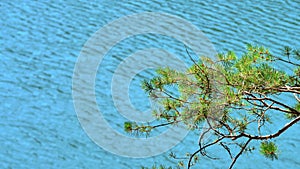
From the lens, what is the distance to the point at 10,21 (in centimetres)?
803

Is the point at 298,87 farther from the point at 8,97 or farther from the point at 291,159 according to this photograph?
the point at 8,97

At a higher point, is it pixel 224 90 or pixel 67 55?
pixel 224 90

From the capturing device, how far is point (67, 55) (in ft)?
23.8

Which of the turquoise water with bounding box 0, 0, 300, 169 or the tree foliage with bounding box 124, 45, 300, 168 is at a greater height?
the tree foliage with bounding box 124, 45, 300, 168

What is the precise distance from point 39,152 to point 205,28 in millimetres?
3017

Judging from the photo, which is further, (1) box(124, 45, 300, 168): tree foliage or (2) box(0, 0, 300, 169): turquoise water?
(2) box(0, 0, 300, 169): turquoise water

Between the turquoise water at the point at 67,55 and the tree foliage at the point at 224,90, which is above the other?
the tree foliage at the point at 224,90

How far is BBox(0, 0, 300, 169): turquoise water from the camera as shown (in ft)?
17.9

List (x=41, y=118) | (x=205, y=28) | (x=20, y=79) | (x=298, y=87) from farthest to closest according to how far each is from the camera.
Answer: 1. (x=205, y=28)
2. (x=20, y=79)
3. (x=41, y=118)
4. (x=298, y=87)

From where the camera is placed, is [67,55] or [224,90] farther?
[67,55]

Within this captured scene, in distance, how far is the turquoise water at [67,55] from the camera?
5.45m

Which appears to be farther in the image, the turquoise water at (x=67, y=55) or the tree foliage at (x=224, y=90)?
the turquoise water at (x=67, y=55)

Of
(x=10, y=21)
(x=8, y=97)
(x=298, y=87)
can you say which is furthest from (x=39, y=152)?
(x=298, y=87)

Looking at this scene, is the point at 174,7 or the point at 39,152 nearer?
the point at 39,152
